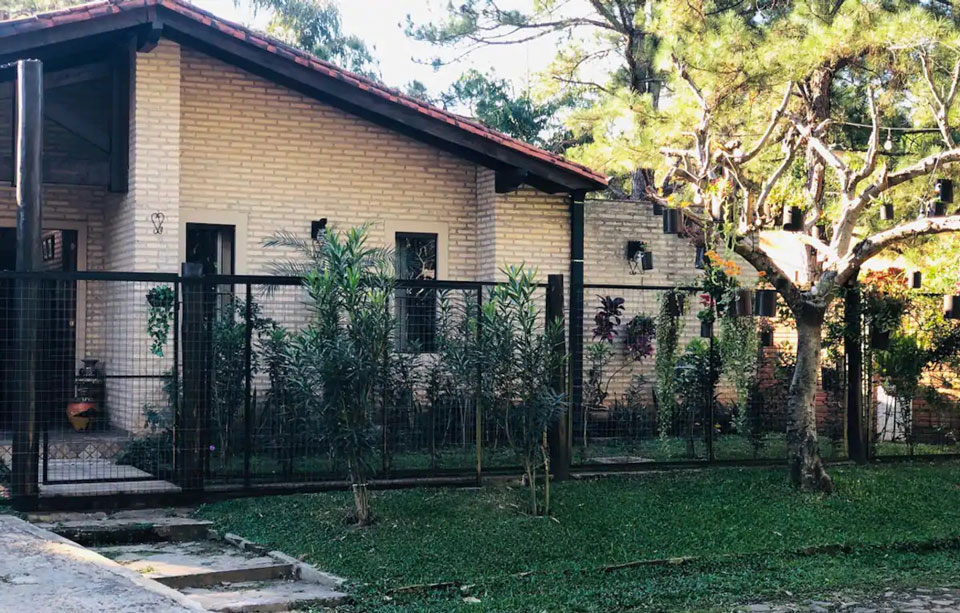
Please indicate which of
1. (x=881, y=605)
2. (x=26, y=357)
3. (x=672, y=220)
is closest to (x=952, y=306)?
(x=672, y=220)

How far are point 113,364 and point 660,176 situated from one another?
6992mm

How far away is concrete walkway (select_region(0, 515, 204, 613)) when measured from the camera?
5949mm

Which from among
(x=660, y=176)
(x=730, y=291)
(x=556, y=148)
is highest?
(x=556, y=148)

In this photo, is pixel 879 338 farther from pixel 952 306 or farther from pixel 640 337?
pixel 640 337

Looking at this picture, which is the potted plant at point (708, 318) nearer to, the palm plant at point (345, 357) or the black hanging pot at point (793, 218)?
the black hanging pot at point (793, 218)

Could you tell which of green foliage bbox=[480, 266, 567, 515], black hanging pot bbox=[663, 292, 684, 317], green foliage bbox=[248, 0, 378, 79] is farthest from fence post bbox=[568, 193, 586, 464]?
green foliage bbox=[248, 0, 378, 79]

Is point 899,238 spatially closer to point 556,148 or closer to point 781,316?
point 781,316

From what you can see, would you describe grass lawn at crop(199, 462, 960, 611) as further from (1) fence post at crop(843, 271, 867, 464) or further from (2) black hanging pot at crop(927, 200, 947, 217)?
(2) black hanging pot at crop(927, 200, 947, 217)

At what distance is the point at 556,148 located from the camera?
1121 inches

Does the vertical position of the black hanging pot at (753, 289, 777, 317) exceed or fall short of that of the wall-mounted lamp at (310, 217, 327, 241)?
it falls short

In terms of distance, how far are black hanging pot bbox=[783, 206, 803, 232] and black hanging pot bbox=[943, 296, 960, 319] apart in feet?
7.24

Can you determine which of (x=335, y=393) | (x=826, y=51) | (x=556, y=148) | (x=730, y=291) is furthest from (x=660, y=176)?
(x=556, y=148)

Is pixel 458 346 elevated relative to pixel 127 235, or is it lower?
lower

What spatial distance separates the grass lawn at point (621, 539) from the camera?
7648 mm
